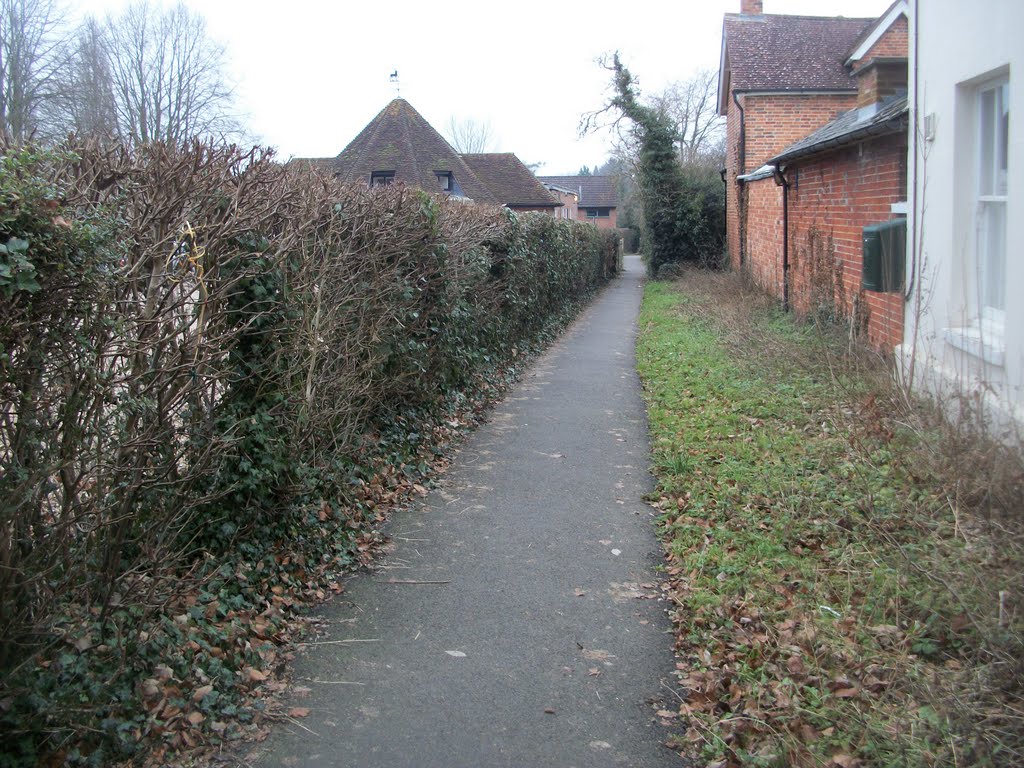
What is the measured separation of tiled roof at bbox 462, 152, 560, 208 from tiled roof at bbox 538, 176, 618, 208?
3991 cm

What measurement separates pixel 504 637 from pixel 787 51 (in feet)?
84.8

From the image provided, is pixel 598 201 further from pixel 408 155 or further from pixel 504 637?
pixel 504 637

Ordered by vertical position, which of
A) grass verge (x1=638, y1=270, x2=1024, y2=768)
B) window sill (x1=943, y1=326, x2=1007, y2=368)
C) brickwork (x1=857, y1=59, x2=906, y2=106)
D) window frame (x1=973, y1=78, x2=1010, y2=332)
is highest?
brickwork (x1=857, y1=59, x2=906, y2=106)

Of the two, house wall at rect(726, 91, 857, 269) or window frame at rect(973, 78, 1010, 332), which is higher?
house wall at rect(726, 91, 857, 269)

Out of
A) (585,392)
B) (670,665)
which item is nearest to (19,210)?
(670,665)

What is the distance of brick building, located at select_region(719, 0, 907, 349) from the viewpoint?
1079 centimetres

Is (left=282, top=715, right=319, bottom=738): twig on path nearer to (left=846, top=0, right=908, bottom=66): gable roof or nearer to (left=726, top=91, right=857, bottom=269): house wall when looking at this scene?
(left=846, top=0, right=908, bottom=66): gable roof

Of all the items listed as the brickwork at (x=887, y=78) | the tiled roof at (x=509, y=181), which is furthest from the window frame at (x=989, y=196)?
the tiled roof at (x=509, y=181)

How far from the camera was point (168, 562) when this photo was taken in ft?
13.7

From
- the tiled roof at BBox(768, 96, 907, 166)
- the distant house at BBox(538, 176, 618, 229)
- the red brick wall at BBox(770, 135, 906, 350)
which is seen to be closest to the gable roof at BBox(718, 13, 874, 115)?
the red brick wall at BBox(770, 135, 906, 350)

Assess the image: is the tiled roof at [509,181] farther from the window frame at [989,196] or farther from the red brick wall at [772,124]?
the window frame at [989,196]

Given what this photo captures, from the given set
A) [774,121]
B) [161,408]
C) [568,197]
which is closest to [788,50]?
[774,121]

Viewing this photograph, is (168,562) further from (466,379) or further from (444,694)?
(466,379)

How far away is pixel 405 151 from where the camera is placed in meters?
36.8
